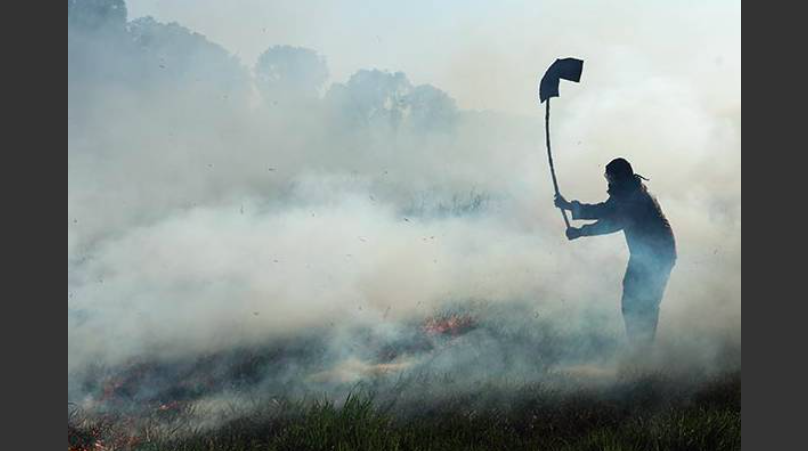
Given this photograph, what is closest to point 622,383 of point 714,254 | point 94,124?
point 714,254

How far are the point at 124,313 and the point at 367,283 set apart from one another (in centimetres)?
342

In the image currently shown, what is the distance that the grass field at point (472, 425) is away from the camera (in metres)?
7.89

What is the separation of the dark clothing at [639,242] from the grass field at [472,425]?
4.04 ft

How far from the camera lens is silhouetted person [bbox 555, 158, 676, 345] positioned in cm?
1072

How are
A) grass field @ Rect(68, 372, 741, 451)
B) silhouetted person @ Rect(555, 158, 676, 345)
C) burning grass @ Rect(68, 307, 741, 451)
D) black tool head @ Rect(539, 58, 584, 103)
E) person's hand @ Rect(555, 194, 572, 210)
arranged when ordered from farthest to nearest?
silhouetted person @ Rect(555, 158, 676, 345) → person's hand @ Rect(555, 194, 572, 210) → black tool head @ Rect(539, 58, 584, 103) → burning grass @ Rect(68, 307, 741, 451) → grass field @ Rect(68, 372, 741, 451)

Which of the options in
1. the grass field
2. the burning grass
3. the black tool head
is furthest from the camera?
the black tool head

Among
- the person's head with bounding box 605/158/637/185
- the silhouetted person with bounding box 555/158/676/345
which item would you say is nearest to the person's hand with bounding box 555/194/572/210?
the silhouetted person with bounding box 555/158/676/345

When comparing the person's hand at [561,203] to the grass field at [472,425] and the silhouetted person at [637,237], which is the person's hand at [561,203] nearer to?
the silhouetted person at [637,237]

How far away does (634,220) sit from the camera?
10.8m

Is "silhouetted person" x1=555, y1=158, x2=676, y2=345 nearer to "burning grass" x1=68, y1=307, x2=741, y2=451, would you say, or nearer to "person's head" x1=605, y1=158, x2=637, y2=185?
"person's head" x1=605, y1=158, x2=637, y2=185

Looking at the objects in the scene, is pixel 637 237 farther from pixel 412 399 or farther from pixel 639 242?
pixel 412 399

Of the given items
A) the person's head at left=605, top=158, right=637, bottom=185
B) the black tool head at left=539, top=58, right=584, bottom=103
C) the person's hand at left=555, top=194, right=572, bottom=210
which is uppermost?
the black tool head at left=539, top=58, right=584, bottom=103

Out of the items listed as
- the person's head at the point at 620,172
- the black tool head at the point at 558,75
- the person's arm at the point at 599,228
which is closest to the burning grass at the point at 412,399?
the person's arm at the point at 599,228

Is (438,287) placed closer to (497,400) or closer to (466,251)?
(466,251)
